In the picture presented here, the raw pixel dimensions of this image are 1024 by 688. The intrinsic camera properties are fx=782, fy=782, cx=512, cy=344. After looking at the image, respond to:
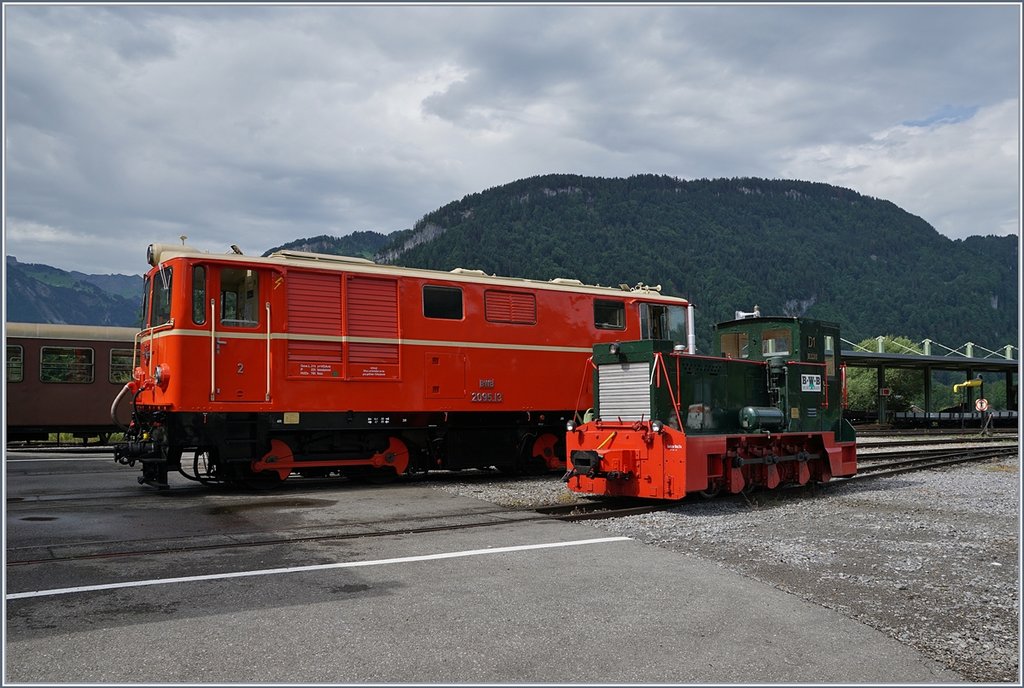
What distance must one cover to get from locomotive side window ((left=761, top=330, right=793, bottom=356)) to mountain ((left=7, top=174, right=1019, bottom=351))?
334 ft

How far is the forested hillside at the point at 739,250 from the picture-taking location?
133 metres

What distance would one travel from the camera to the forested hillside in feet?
435

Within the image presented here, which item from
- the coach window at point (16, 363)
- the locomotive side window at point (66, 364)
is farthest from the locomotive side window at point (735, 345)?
the coach window at point (16, 363)

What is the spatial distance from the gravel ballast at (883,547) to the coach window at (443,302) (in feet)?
9.78

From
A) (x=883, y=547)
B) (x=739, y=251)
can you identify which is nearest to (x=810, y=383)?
(x=883, y=547)

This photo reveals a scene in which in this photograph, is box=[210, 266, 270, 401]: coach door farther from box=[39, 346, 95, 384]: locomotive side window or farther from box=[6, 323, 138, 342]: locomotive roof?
box=[39, 346, 95, 384]: locomotive side window

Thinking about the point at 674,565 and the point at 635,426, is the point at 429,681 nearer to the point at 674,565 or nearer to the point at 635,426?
the point at 674,565

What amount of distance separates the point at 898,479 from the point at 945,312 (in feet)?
452

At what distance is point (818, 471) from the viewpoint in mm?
13320

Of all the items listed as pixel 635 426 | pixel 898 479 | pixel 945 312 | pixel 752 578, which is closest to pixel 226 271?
pixel 635 426

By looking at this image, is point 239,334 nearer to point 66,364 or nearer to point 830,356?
point 830,356

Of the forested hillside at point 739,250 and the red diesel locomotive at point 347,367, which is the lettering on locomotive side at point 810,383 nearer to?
the red diesel locomotive at point 347,367

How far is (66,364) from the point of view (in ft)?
68.1

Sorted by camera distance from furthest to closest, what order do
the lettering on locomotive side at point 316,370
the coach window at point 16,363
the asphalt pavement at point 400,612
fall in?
1. the coach window at point 16,363
2. the lettering on locomotive side at point 316,370
3. the asphalt pavement at point 400,612
